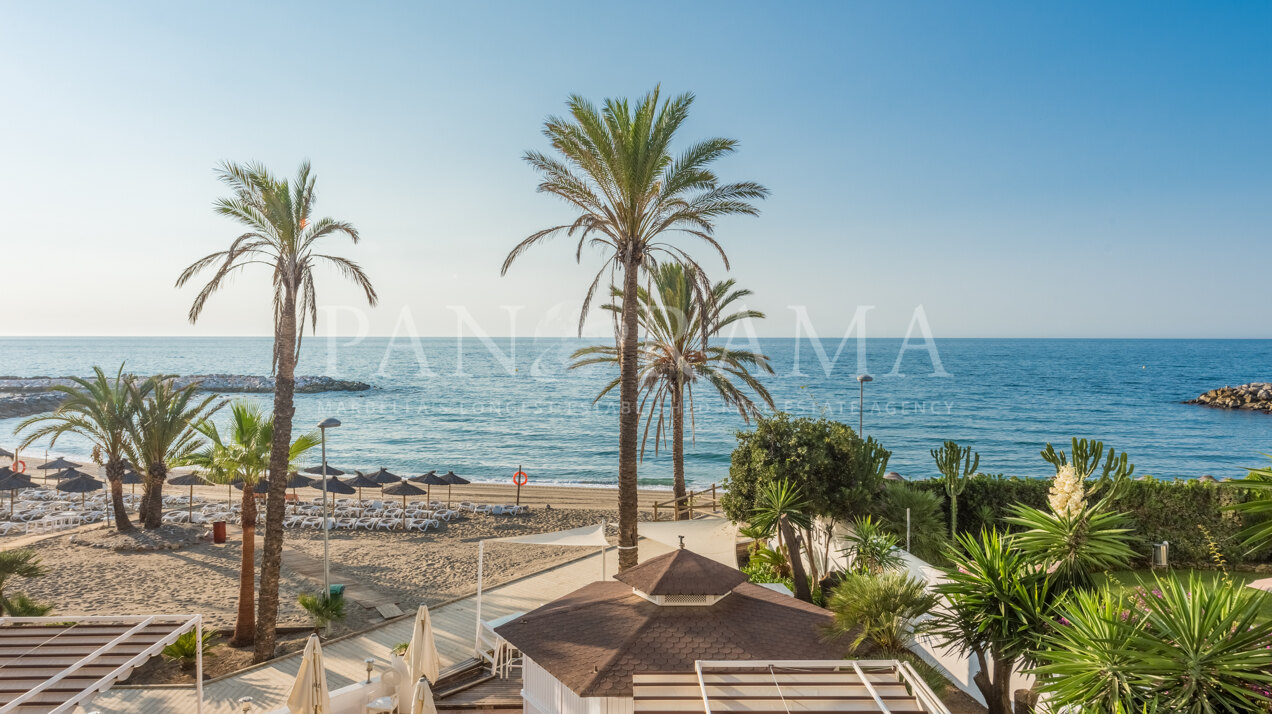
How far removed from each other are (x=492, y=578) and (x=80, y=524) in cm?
2192

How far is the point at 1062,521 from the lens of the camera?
8.17 meters

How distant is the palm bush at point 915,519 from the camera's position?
1628cm

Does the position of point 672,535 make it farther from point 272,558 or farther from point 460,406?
point 460,406

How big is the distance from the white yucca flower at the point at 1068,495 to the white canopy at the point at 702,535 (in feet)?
26.5

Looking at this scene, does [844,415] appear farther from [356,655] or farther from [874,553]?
[356,655]

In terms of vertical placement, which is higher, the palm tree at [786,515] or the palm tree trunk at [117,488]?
the palm tree at [786,515]

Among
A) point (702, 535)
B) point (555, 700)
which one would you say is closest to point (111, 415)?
point (702, 535)

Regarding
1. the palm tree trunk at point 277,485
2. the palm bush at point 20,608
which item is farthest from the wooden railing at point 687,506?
the palm bush at point 20,608

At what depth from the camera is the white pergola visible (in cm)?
644

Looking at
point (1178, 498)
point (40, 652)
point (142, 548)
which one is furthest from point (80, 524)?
point (1178, 498)

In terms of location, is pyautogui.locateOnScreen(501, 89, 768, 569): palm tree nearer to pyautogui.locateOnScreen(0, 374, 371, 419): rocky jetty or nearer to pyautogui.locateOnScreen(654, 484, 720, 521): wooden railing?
pyautogui.locateOnScreen(654, 484, 720, 521): wooden railing

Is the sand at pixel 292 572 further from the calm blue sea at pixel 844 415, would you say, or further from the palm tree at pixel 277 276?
the calm blue sea at pixel 844 415

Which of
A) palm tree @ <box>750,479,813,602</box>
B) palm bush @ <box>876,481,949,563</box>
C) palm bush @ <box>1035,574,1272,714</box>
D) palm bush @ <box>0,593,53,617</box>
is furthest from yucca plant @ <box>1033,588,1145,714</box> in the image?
palm bush @ <box>0,593,53,617</box>

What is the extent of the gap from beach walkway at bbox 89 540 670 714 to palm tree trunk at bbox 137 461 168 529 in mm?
15251
